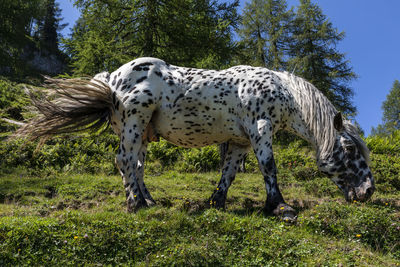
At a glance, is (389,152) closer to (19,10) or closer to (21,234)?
(21,234)

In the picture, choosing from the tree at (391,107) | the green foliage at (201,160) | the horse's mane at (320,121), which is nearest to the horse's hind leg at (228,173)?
the horse's mane at (320,121)

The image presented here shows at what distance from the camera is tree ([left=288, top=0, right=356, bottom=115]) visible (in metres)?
18.4

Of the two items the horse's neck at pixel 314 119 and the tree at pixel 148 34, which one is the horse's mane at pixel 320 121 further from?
the tree at pixel 148 34

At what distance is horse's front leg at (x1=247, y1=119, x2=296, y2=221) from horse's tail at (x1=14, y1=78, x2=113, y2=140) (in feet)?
8.09

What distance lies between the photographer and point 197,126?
4895mm

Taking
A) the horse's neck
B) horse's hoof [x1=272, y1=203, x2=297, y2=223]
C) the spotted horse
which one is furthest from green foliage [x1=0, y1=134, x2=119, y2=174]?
the horse's neck

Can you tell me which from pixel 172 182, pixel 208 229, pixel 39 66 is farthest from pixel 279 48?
pixel 39 66

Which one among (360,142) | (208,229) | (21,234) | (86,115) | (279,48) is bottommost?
(21,234)

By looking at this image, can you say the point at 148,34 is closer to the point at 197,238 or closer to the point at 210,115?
the point at 210,115

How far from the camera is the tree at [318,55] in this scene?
18.4 metres

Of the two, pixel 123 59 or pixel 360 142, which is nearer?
pixel 360 142

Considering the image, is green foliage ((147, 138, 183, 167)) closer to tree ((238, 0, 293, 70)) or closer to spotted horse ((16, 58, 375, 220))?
spotted horse ((16, 58, 375, 220))

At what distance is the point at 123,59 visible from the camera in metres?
10.0

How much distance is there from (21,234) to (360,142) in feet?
16.0
